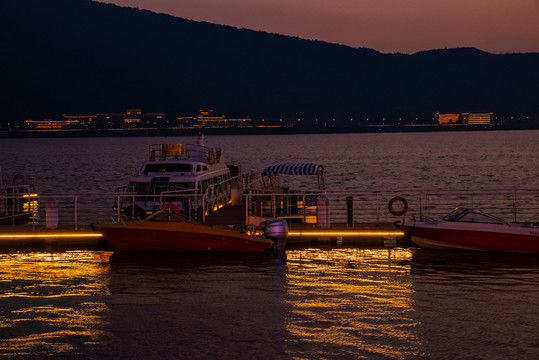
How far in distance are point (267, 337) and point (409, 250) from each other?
11.8 m

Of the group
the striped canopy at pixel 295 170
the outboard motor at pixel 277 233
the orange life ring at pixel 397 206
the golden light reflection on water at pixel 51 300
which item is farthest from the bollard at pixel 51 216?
the orange life ring at pixel 397 206

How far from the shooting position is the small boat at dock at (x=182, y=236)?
2506 centimetres

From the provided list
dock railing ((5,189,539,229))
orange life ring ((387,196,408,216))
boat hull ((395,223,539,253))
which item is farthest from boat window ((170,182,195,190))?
boat hull ((395,223,539,253))

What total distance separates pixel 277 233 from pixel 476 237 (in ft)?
21.6

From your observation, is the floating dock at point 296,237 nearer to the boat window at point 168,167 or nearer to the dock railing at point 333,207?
the dock railing at point 333,207

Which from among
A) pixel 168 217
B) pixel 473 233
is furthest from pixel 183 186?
pixel 473 233

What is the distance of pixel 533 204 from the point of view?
5162 cm

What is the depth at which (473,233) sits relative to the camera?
25422 millimetres

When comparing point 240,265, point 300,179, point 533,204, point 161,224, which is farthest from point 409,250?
point 300,179

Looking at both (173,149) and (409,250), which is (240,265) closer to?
(409,250)

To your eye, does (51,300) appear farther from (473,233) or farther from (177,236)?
(473,233)

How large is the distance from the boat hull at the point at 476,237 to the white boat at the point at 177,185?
25.5ft

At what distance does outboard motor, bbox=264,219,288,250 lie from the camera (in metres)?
25.2

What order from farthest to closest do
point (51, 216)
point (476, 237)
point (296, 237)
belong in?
point (51, 216) → point (296, 237) → point (476, 237)
